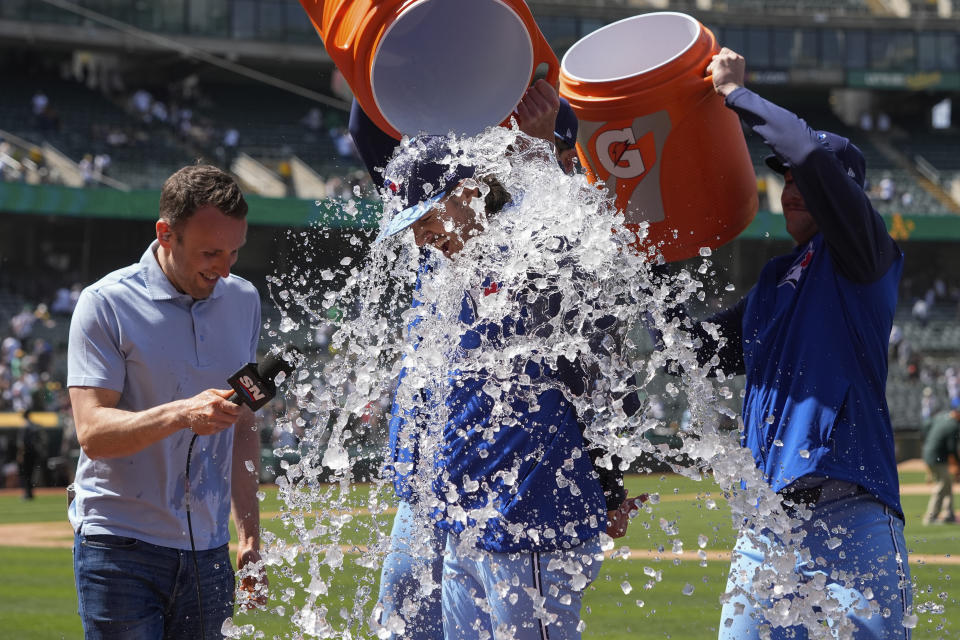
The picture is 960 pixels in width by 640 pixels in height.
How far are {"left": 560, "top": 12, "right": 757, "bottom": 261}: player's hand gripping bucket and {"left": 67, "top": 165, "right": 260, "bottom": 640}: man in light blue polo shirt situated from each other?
1.04 meters

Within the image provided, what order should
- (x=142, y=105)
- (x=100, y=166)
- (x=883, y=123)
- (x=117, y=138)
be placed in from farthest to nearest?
(x=883, y=123), (x=142, y=105), (x=117, y=138), (x=100, y=166)

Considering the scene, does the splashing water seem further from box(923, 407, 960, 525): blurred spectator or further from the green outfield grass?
box(923, 407, 960, 525): blurred spectator

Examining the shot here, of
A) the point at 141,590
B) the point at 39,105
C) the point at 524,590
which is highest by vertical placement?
the point at 39,105

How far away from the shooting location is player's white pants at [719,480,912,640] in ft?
8.10

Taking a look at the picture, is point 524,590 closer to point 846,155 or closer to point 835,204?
point 835,204

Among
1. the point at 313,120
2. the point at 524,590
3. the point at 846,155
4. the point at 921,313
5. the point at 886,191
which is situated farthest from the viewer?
the point at 313,120

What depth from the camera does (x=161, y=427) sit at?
2.70 m

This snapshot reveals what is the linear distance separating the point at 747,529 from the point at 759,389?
350mm

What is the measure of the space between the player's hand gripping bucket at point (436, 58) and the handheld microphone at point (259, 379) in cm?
71

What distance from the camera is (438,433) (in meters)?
2.54

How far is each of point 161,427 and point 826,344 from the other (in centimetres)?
165

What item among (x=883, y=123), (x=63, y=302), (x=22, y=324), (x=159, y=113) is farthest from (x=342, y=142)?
(x=883, y=123)

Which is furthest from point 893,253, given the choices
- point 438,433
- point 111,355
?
point 111,355

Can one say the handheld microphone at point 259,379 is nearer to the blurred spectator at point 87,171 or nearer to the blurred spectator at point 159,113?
the blurred spectator at point 87,171
